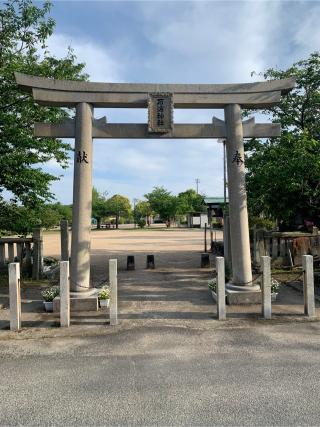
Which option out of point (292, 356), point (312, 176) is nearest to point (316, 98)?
point (312, 176)

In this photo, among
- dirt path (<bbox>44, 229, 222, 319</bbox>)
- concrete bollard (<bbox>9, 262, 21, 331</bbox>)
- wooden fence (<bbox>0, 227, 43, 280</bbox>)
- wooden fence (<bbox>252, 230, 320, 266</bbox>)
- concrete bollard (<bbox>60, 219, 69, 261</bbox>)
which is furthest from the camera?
wooden fence (<bbox>252, 230, 320, 266</bbox>)

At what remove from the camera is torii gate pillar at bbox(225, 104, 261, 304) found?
850 centimetres

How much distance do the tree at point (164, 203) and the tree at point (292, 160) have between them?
52.9 metres

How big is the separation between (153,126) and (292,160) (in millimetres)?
3949

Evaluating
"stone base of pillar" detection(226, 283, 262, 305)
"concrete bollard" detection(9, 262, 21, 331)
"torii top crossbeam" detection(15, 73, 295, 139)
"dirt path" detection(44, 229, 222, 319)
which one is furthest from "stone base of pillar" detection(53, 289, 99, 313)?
"torii top crossbeam" detection(15, 73, 295, 139)

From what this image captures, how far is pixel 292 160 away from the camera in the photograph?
9328mm

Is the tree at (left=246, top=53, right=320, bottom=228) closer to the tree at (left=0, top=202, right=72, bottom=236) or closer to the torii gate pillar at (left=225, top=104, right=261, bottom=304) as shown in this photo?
the torii gate pillar at (left=225, top=104, right=261, bottom=304)

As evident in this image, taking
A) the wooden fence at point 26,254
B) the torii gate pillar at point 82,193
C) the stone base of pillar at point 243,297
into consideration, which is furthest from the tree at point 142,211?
the stone base of pillar at point 243,297

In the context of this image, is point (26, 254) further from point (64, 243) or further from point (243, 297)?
point (243, 297)

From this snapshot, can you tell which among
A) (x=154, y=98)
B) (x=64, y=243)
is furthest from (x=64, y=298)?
(x=154, y=98)

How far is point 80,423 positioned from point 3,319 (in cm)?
454

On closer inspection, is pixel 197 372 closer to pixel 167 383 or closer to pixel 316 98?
pixel 167 383

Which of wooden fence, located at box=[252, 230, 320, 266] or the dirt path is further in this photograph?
wooden fence, located at box=[252, 230, 320, 266]

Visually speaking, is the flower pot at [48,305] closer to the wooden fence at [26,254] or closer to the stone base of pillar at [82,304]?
the stone base of pillar at [82,304]
